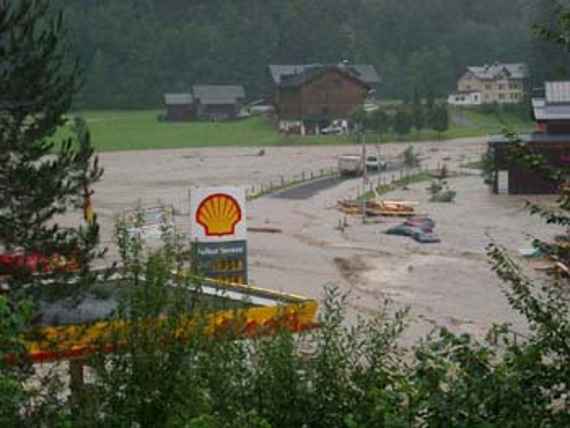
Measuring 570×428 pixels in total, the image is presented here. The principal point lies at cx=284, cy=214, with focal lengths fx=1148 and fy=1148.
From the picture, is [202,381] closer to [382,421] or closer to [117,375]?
[117,375]

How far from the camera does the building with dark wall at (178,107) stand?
9306cm

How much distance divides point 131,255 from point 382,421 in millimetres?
3885

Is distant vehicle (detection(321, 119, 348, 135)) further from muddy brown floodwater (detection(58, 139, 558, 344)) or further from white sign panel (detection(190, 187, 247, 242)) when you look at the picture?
white sign panel (detection(190, 187, 247, 242))

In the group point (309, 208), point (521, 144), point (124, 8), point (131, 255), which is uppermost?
point (124, 8)

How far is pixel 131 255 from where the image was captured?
32.6ft

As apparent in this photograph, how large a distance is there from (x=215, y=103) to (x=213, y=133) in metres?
10.7

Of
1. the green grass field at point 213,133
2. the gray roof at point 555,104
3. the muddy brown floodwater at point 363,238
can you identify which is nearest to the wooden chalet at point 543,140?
the gray roof at point 555,104

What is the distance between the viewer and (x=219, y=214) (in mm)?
19703

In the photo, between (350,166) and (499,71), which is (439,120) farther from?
(499,71)

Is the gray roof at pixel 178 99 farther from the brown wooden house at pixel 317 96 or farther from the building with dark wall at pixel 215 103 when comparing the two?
the brown wooden house at pixel 317 96

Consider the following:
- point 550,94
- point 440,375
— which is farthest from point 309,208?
point 440,375

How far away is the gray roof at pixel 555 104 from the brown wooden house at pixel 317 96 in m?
30.6

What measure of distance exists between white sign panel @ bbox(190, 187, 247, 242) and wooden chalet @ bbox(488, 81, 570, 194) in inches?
1015

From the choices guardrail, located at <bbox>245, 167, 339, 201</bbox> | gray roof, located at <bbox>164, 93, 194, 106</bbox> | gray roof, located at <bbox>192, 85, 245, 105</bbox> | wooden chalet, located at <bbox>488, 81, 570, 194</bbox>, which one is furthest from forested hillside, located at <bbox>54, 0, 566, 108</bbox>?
wooden chalet, located at <bbox>488, 81, 570, 194</bbox>
